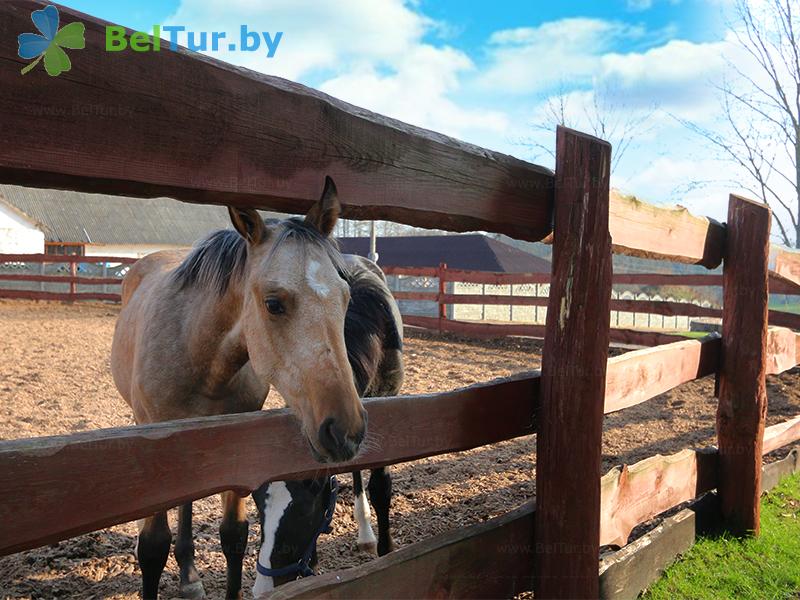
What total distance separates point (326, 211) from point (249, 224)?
0.99ft

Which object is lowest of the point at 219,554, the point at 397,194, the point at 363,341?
the point at 219,554

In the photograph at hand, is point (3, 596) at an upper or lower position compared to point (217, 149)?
lower

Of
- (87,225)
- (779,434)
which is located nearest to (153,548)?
(779,434)

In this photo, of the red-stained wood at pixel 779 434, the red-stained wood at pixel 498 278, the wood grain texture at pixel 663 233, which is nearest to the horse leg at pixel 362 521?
the wood grain texture at pixel 663 233

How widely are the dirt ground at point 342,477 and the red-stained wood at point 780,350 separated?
1.56m

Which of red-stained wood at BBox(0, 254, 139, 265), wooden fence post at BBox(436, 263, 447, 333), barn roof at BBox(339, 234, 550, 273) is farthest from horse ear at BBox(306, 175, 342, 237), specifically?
barn roof at BBox(339, 234, 550, 273)

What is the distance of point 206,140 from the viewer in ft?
4.28

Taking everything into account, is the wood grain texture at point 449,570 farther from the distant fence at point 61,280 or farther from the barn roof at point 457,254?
the barn roof at point 457,254

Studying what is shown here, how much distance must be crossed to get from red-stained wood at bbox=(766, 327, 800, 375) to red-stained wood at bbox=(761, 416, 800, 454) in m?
0.49

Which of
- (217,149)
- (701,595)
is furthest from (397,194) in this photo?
(701,595)

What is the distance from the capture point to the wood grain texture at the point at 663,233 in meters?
2.51

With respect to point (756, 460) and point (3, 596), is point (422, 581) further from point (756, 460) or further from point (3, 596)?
point (756, 460)

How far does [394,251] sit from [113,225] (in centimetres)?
1629

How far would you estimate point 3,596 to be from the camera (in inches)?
110
